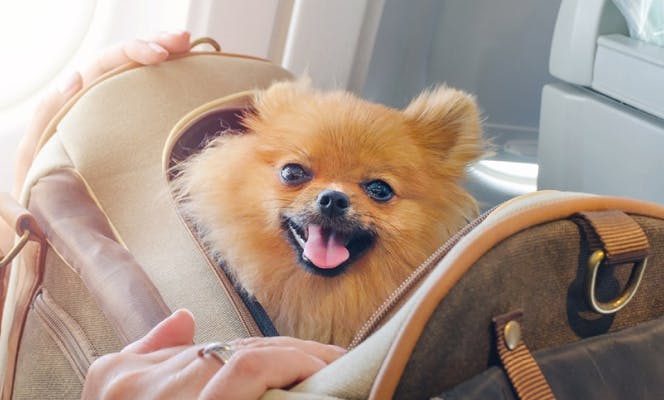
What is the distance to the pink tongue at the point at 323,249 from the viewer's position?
707 millimetres

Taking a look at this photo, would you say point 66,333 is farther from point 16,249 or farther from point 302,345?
point 302,345

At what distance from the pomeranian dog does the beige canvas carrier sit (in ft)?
0.16

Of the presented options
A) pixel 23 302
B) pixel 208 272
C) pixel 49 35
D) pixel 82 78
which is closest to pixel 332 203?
pixel 208 272

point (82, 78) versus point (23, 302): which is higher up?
point (82, 78)

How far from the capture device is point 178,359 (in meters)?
0.49

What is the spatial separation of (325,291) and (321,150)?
128 mm

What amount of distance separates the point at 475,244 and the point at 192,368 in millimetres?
177

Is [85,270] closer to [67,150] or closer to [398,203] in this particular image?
[67,150]

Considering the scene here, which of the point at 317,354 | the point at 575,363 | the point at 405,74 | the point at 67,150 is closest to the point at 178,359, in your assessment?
the point at 317,354

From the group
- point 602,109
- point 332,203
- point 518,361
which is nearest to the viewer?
point 518,361

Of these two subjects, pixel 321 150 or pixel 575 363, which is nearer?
pixel 575 363

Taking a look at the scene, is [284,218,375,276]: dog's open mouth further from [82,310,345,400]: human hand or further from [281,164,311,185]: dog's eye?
[82,310,345,400]: human hand

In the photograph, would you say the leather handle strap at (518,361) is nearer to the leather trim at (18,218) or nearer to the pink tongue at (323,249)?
the pink tongue at (323,249)

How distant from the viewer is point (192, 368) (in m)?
0.47
